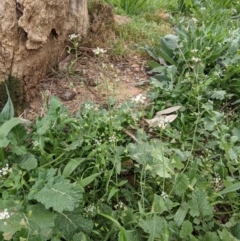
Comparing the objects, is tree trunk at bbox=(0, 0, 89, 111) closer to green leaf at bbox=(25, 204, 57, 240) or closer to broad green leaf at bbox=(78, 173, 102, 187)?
broad green leaf at bbox=(78, 173, 102, 187)

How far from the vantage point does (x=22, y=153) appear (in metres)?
2.47

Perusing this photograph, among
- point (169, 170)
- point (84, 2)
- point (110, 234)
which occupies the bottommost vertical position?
point (110, 234)

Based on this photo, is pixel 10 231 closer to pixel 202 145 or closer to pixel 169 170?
pixel 169 170

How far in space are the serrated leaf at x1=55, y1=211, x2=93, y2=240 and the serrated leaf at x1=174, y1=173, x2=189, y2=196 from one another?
1.59 feet

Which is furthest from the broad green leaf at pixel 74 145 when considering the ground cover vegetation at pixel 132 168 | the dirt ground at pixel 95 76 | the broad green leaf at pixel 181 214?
the broad green leaf at pixel 181 214

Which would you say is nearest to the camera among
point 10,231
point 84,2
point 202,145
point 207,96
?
point 10,231

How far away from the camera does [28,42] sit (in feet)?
9.82

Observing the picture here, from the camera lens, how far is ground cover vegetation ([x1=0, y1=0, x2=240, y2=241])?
7.25ft

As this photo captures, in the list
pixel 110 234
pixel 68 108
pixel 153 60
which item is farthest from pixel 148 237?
pixel 153 60

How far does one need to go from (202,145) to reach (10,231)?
4.61ft

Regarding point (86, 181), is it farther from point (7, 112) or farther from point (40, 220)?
point (7, 112)

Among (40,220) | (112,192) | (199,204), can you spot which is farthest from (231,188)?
(40,220)

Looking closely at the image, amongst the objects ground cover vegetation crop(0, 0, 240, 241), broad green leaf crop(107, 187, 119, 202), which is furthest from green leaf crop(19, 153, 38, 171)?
broad green leaf crop(107, 187, 119, 202)

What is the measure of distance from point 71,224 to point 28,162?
1.44 feet
